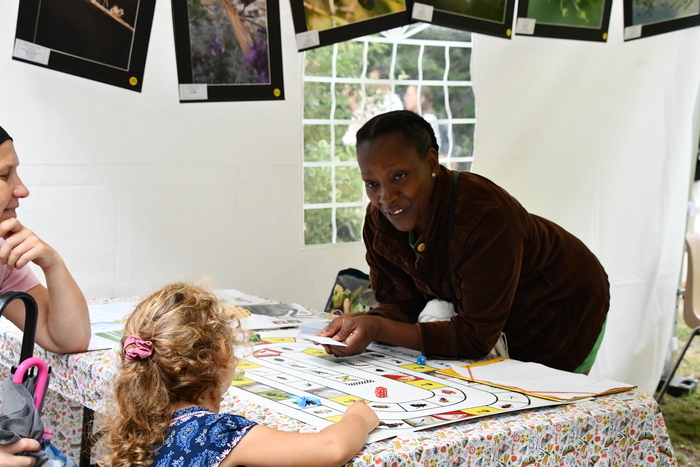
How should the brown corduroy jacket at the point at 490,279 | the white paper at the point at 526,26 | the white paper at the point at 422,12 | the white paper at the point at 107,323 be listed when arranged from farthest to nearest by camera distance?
1. the white paper at the point at 526,26
2. the white paper at the point at 422,12
3. the white paper at the point at 107,323
4. the brown corduroy jacket at the point at 490,279

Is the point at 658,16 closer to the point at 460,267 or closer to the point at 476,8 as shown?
the point at 476,8

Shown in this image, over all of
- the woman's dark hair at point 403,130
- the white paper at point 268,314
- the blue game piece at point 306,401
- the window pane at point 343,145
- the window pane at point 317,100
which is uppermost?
the window pane at point 317,100

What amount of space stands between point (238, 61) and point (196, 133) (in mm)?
371

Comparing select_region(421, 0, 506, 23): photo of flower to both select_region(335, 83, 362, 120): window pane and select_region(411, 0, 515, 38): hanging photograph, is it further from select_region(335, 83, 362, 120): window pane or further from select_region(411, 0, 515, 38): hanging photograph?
select_region(335, 83, 362, 120): window pane

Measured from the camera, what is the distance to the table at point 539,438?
4.14 ft

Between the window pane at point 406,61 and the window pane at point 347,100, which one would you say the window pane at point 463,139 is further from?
the window pane at point 347,100

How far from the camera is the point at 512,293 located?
186 cm

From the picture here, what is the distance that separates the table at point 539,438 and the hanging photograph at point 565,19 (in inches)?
80.2

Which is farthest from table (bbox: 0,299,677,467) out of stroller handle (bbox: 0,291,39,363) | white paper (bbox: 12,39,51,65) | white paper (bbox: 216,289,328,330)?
white paper (bbox: 12,39,51,65)

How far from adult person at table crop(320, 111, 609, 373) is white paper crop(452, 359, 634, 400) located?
0.28ft

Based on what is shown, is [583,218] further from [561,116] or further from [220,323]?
[220,323]

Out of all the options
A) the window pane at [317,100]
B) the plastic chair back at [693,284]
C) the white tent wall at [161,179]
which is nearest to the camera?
the white tent wall at [161,179]

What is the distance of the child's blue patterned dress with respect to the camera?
117 cm

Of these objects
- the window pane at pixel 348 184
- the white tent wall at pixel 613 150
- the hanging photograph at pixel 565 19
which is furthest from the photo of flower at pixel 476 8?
the window pane at pixel 348 184
